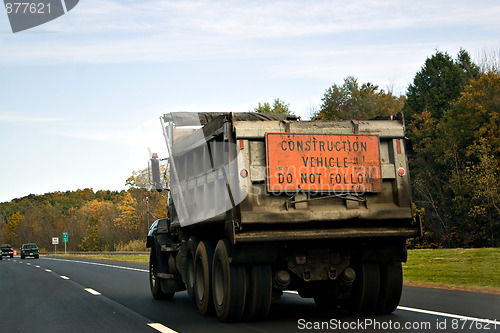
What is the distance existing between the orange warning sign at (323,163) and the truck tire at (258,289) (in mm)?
1233

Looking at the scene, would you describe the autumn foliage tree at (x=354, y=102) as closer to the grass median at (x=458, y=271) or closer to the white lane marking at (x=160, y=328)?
the grass median at (x=458, y=271)

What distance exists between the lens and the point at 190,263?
38.2 ft

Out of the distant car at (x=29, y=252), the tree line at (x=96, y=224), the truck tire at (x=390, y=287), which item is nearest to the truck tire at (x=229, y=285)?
the truck tire at (x=390, y=287)

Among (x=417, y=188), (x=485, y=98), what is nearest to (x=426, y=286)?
(x=485, y=98)

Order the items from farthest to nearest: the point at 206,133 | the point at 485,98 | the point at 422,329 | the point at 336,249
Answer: the point at 485,98 → the point at 206,133 → the point at 336,249 → the point at 422,329

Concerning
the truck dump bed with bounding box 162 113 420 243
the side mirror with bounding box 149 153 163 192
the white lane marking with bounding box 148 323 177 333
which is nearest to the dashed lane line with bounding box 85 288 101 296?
the side mirror with bounding box 149 153 163 192

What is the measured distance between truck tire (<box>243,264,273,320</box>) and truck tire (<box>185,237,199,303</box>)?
6.55ft

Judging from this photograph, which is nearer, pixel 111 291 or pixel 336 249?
pixel 336 249

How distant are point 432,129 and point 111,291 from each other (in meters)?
47.6

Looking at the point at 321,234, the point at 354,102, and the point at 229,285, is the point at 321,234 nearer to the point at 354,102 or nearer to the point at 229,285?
the point at 229,285

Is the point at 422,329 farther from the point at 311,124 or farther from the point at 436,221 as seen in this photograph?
the point at 436,221

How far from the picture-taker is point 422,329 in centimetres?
826

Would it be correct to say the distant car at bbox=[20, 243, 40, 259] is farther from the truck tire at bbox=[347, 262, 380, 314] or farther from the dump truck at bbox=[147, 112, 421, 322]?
the truck tire at bbox=[347, 262, 380, 314]

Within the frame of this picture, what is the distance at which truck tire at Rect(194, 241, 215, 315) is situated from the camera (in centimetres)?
1020
